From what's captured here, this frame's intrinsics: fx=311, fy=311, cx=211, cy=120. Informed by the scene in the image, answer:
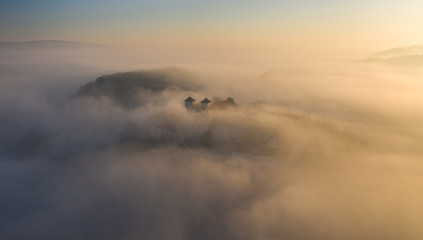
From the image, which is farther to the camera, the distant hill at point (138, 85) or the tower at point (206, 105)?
the distant hill at point (138, 85)

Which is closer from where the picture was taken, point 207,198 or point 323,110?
point 207,198

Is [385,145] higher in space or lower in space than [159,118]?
lower

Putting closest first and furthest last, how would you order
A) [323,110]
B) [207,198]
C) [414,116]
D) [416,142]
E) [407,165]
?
[207,198] < [407,165] < [416,142] < [414,116] < [323,110]

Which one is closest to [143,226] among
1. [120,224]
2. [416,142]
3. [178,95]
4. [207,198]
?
[120,224]

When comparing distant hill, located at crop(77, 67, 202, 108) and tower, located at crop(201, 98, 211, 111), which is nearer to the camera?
tower, located at crop(201, 98, 211, 111)

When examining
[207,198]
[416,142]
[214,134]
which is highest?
[214,134]

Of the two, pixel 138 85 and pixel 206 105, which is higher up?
pixel 138 85

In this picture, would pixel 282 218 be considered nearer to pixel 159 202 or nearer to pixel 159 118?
pixel 159 202

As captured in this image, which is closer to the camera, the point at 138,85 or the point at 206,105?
the point at 206,105

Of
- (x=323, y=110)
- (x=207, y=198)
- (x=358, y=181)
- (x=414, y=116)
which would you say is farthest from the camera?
(x=323, y=110)

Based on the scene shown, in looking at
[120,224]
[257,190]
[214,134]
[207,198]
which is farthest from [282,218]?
[214,134]
